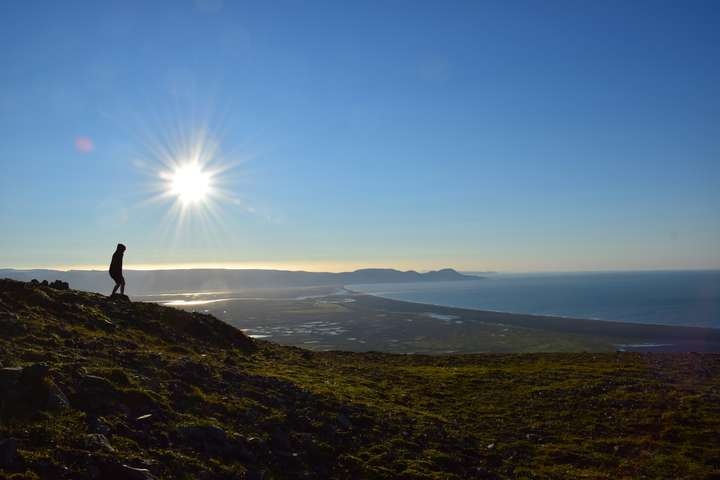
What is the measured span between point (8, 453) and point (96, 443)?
1.87m

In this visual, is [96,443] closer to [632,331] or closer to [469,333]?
[469,333]

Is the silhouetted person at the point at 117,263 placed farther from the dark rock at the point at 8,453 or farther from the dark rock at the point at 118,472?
the dark rock at the point at 118,472

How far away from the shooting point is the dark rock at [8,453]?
31.6ft

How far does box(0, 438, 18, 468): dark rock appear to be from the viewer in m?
9.63

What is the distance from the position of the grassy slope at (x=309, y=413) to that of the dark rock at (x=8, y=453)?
0.52ft

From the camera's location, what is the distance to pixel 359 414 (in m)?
19.5

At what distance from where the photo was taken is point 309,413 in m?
18.3

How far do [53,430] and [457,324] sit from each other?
94530 mm

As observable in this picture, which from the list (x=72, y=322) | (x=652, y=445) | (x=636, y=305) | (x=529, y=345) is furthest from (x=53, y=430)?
(x=636, y=305)

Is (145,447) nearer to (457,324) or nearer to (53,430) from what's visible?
(53,430)

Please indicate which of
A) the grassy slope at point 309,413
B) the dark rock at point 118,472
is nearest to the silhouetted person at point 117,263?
the grassy slope at point 309,413

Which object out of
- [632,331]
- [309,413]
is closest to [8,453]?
[309,413]

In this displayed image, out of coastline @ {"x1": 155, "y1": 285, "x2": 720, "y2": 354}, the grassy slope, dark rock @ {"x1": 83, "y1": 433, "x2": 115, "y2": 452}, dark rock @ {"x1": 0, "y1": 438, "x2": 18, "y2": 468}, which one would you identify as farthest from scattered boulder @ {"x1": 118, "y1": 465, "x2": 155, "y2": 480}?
coastline @ {"x1": 155, "y1": 285, "x2": 720, "y2": 354}

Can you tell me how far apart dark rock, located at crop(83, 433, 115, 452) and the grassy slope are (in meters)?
0.16
